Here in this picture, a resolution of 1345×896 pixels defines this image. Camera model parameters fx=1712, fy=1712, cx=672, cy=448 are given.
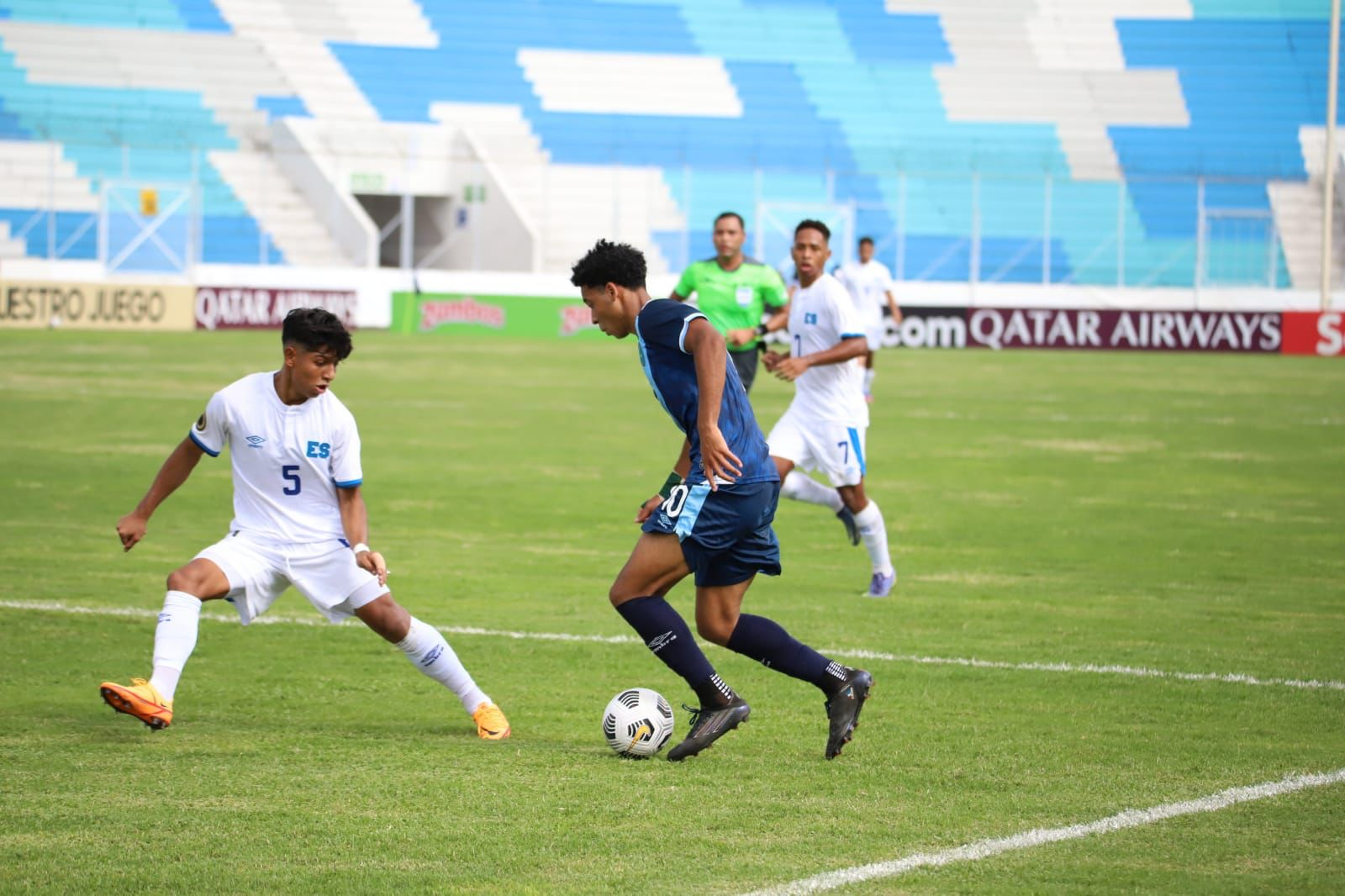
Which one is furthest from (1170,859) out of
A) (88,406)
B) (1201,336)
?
(1201,336)

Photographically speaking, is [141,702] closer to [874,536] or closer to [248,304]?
[874,536]

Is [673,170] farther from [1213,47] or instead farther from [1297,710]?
[1297,710]

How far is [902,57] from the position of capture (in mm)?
48625

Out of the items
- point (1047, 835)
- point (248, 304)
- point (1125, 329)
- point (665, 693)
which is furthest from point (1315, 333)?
point (1047, 835)

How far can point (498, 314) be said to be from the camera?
3803 cm

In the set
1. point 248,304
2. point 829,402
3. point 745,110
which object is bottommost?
point 829,402

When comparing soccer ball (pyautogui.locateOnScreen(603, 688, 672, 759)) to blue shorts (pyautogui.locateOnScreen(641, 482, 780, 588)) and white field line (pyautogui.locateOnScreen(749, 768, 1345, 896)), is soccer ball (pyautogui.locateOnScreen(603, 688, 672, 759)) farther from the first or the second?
white field line (pyautogui.locateOnScreen(749, 768, 1345, 896))

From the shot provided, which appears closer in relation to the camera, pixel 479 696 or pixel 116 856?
pixel 116 856

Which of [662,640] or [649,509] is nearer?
[662,640]

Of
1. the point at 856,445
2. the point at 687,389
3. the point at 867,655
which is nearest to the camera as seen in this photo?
the point at 687,389

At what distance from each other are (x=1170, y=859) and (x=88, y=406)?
1717 centimetres

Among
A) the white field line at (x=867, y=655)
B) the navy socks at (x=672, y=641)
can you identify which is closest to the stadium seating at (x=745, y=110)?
the white field line at (x=867, y=655)

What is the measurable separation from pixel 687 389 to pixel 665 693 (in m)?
1.83

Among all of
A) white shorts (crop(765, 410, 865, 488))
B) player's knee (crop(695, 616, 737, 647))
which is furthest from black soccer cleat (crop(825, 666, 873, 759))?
white shorts (crop(765, 410, 865, 488))
